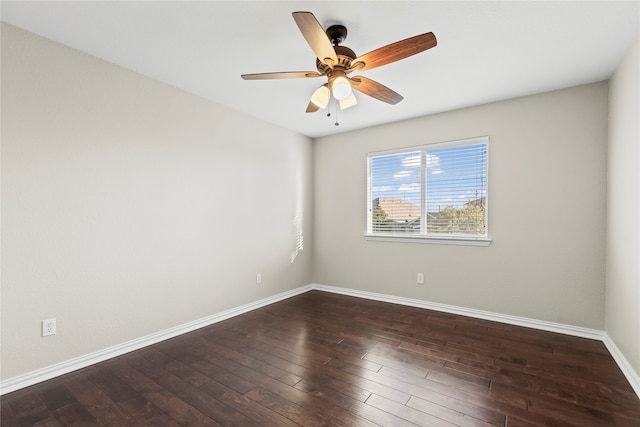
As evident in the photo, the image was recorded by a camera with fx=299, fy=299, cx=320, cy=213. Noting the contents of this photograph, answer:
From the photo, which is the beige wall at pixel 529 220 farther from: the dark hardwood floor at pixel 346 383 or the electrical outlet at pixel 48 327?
the electrical outlet at pixel 48 327

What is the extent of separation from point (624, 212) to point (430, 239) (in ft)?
5.77

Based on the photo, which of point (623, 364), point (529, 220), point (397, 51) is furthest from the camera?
point (529, 220)

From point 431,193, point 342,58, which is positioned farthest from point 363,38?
point 431,193

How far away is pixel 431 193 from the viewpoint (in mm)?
3812

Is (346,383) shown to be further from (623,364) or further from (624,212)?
(624,212)

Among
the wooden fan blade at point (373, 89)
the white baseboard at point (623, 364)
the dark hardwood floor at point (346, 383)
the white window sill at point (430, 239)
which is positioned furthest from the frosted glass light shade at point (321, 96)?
the white baseboard at point (623, 364)

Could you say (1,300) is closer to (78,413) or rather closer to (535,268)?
(78,413)

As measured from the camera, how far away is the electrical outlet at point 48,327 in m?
2.15

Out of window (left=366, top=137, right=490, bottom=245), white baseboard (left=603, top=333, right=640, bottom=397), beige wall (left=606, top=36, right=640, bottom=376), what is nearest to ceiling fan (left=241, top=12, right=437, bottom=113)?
window (left=366, top=137, right=490, bottom=245)

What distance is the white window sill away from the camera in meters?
3.42

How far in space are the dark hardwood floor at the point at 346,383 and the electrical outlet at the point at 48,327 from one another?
33 cm

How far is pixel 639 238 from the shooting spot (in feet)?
6.63

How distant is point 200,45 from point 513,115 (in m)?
3.15

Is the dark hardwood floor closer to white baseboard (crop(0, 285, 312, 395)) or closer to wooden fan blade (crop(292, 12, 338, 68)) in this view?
white baseboard (crop(0, 285, 312, 395))
